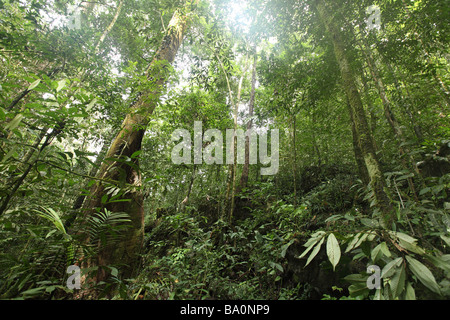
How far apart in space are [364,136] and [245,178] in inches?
202

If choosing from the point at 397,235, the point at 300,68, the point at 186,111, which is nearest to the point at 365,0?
the point at 300,68

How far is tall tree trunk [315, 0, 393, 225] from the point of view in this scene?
4.65 ft

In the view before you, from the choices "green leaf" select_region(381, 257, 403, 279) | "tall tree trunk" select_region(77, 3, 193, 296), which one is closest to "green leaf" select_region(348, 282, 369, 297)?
"green leaf" select_region(381, 257, 403, 279)

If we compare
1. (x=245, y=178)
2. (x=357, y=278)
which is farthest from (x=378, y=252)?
(x=245, y=178)

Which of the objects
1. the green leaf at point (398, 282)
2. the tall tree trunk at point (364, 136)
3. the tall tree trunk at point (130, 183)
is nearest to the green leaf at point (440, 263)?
the green leaf at point (398, 282)

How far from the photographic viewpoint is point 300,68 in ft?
12.3

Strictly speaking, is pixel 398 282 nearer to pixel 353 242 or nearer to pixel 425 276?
pixel 425 276

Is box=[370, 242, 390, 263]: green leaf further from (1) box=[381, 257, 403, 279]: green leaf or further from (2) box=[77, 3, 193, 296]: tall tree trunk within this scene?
(2) box=[77, 3, 193, 296]: tall tree trunk

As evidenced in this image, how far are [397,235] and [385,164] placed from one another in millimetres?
4647

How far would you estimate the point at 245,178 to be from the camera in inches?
267

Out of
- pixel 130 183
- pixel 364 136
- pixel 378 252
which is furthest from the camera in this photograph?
pixel 130 183

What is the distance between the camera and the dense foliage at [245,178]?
1015 millimetres
